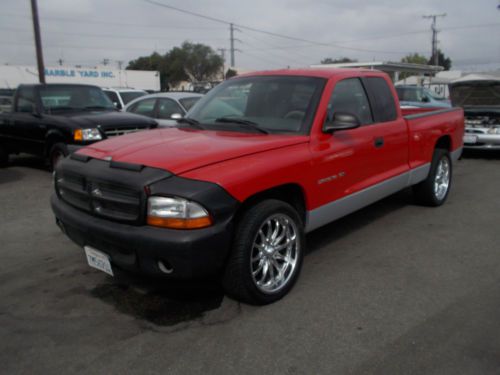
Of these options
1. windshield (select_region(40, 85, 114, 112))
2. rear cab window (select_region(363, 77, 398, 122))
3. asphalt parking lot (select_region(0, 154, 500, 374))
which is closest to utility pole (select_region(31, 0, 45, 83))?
windshield (select_region(40, 85, 114, 112))

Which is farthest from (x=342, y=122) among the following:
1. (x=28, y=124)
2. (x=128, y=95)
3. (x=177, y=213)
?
(x=128, y=95)

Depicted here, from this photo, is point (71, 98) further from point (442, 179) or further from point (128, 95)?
point (128, 95)

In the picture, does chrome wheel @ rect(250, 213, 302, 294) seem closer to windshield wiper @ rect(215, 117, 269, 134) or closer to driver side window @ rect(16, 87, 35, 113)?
windshield wiper @ rect(215, 117, 269, 134)

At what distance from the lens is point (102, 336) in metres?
3.06

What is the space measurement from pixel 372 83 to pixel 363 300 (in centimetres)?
249

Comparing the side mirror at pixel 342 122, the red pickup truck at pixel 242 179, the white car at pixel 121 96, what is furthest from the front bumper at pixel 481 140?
the white car at pixel 121 96

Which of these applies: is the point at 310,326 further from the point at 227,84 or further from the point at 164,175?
the point at 227,84

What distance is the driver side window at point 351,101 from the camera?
431cm

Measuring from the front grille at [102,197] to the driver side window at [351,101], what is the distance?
202cm

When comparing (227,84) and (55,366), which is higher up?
(227,84)

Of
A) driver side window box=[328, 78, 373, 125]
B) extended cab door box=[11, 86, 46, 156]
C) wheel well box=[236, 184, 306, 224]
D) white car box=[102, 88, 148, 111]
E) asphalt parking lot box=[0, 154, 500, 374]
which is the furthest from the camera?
white car box=[102, 88, 148, 111]

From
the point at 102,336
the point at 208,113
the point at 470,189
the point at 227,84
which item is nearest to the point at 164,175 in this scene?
the point at 102,336

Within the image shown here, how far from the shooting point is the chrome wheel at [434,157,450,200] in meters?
6.17

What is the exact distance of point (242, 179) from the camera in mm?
3125
